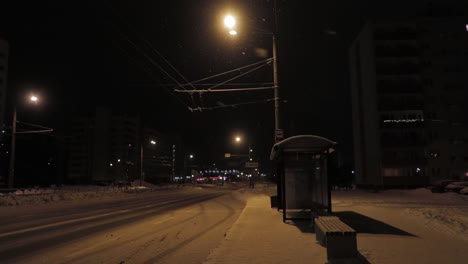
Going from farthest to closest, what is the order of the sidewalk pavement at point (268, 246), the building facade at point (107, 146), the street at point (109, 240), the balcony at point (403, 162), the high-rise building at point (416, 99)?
the building facade at point (107, 146) → the high-rise building at point (416, 99) → the balcony at point (403, 162) → the street at point (109, 240) → the sidewalk pavement at point (268, 246)

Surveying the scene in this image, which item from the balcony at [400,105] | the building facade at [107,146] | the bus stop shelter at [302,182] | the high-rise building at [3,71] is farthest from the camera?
the building facade at [107,146]

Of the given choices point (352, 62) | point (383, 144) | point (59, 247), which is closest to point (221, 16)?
point (59, 247)

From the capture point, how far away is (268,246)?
8.91 metres

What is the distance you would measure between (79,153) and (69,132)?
10.6 metres

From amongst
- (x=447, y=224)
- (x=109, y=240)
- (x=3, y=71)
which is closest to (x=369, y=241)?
(x=447, y=224)

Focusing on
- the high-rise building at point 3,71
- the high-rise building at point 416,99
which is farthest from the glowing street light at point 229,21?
the high-rise building at point 3,71

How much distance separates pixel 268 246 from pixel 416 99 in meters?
57.7

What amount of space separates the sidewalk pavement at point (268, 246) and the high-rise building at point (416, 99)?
5088 centimetres

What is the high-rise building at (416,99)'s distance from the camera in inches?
2335

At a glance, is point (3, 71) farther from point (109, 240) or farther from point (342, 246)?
point (342, 246)

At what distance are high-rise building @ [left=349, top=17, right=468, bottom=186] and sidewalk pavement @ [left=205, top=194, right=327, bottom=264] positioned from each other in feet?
167

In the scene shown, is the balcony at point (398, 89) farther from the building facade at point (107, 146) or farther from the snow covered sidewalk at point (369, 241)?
the building facade at point (107, 146)

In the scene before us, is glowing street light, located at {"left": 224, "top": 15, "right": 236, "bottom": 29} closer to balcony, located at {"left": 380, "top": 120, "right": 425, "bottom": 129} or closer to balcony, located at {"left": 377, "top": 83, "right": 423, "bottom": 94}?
balcony, located at {"left": 380, "top": 120, "right": 425, "bottom": 129}

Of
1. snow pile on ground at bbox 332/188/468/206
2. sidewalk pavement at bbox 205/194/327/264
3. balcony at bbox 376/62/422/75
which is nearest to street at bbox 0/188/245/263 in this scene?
sidewalk pavement at bbox 205/194/327/264
